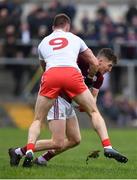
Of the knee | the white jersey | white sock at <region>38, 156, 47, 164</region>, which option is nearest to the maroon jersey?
the white jersey

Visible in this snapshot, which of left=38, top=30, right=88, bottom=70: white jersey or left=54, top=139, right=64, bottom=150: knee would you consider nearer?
left=38, top=30, right=88, bottom=70: white jersey

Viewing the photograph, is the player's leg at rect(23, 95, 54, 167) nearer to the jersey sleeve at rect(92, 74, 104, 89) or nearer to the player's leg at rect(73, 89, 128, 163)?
the player's leg at rect(73, 89, 128, 163)

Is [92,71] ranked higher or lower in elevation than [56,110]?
higher

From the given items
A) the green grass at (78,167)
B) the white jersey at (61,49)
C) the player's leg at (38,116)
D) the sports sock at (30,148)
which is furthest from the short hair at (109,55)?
the sports sock at (30,148)

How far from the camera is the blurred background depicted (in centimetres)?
2644

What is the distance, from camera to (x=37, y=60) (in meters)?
26.8

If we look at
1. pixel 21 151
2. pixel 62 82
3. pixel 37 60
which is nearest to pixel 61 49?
pixel 62 82

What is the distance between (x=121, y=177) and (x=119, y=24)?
691 inches

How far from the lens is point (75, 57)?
12031 millimetres

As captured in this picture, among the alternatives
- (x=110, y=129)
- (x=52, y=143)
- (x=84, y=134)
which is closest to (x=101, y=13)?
(x=110, y=129)

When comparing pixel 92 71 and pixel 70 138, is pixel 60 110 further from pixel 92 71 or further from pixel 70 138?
pixel 92 71

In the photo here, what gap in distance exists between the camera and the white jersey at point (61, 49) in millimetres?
11969

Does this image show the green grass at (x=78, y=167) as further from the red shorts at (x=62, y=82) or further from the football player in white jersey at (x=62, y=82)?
the red shorts at (x=62, y=82)

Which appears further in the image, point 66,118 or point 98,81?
point 98,81
